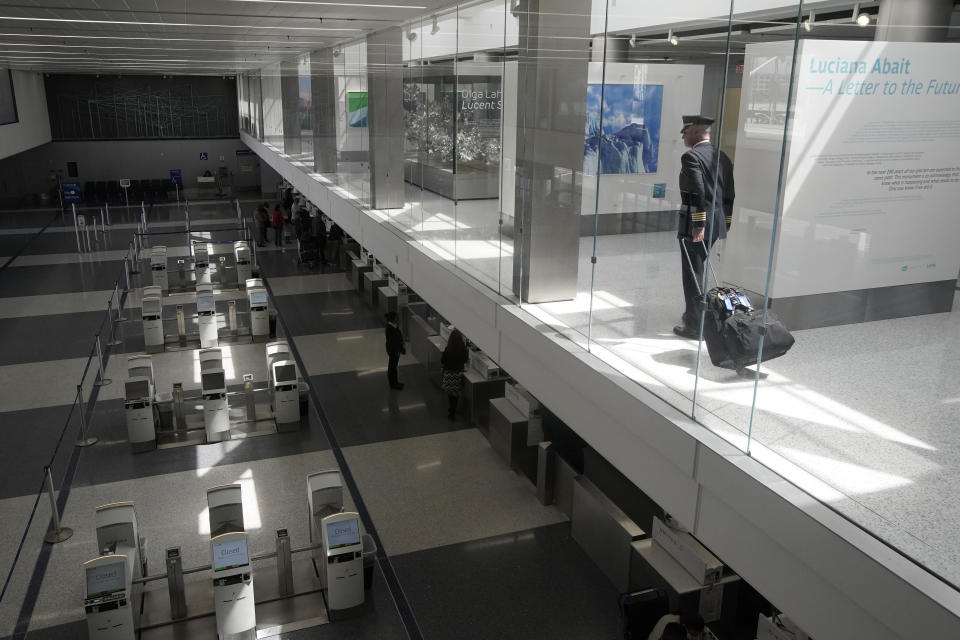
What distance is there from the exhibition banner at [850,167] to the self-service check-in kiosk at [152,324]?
1306 centimetres

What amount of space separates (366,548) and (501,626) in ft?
5.33

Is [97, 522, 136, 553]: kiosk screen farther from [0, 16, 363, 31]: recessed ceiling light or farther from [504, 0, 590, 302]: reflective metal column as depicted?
[0, 16, 363, 31]: recessed ceiling light

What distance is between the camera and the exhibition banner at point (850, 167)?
4098 millimetres

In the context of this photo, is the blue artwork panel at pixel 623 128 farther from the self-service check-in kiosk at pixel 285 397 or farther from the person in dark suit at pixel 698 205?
the self-service check-in kiosk at pixel 285 397

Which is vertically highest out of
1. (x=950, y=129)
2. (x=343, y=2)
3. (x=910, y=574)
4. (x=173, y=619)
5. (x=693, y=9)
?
(x=343, y=2)

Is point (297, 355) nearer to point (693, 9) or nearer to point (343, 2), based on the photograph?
point (343, 2)

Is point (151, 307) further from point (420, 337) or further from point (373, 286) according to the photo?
point (420, 337)

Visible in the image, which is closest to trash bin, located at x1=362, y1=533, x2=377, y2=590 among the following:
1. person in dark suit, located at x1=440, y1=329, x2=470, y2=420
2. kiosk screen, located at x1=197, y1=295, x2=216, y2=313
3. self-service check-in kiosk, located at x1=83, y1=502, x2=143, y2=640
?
self-service check-in kiosk, located at x1=83, y1=502, x2=143, y2=640

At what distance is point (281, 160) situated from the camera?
24891 millimetres

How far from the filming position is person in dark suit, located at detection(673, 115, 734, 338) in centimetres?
443

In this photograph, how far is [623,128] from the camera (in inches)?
224

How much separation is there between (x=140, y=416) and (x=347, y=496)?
3510 millimetres

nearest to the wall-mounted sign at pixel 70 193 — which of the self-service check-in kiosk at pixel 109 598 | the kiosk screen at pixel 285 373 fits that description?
the kiosk screen at pixel 285 373

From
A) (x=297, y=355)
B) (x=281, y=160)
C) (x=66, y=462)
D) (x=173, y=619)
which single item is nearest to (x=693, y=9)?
(x=173, y=619)
